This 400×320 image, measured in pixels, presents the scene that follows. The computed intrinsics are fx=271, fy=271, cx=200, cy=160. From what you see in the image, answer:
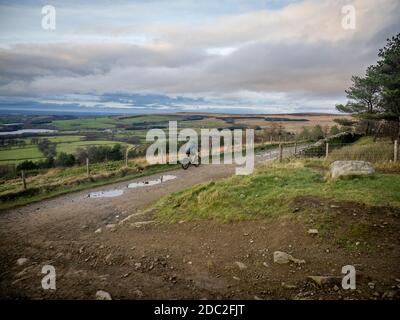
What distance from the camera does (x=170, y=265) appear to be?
6.83 metres

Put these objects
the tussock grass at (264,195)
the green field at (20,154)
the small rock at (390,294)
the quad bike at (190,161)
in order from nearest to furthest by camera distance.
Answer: the small rock at (390,294), the tussock grass at (264,195), the quad bike at (190,161), the green field at (20,154)

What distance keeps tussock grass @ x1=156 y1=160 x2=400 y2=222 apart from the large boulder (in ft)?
1.07

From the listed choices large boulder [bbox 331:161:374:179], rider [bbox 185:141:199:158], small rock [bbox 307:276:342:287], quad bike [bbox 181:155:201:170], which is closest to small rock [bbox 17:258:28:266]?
small rock [bbox 307:276:342:287]

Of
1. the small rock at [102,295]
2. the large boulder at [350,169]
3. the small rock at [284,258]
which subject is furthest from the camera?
the large boulder at [350,169]

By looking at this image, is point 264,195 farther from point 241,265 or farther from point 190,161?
point 190,161

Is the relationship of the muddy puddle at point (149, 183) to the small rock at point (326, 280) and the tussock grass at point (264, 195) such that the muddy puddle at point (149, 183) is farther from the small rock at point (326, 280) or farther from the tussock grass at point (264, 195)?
the small rock at point (326, 280)

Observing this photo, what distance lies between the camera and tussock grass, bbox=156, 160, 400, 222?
8.93 m

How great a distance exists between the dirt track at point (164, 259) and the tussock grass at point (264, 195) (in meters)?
0.66

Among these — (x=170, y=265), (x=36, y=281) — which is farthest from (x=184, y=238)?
(x=36, y=281)

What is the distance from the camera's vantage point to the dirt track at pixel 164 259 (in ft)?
18.7

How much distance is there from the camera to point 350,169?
1107cm

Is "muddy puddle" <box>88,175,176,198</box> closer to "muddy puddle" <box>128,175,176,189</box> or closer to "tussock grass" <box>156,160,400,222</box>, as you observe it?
"muddy puddle" <box>128,175,176,189</box>

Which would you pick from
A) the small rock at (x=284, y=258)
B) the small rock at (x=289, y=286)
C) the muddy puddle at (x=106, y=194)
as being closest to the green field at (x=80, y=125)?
the muddy puddle at (x=106, y=194)

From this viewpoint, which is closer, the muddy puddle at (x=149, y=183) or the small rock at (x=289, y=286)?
the small rock at (x=289, y=286)
